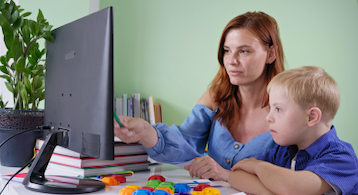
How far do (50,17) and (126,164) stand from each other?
5.29 ft

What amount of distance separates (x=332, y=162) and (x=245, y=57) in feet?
1.60

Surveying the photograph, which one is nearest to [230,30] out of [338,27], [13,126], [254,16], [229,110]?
[254,16]

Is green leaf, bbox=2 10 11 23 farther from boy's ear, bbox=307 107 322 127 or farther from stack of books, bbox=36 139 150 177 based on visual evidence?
boy's ear, bbox=307 107 322 127

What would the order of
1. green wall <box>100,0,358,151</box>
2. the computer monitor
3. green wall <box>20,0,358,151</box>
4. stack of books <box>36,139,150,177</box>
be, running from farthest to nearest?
green wall <box>100,0,358,151</box>, green wall <box>20,0,358,151</box>, stack of books <box>36,139,150,177</box>, the computer monitor

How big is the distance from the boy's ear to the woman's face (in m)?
0.34

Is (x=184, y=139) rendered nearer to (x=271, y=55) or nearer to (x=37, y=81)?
(x=271, y=55)

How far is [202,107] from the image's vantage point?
3.94 feet

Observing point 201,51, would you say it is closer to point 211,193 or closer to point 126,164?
point 126,164

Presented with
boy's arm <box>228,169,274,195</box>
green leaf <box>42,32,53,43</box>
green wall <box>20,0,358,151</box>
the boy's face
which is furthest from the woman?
green wall <box>20,0,358,151</box>

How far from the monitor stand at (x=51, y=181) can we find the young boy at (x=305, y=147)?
39 cm

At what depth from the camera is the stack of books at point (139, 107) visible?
2.80 metres

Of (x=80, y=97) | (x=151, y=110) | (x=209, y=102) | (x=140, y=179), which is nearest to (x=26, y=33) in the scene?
(x=80, y=97)

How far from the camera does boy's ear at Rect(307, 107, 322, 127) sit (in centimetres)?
76

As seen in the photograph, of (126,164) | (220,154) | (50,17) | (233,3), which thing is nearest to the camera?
(126,164)
